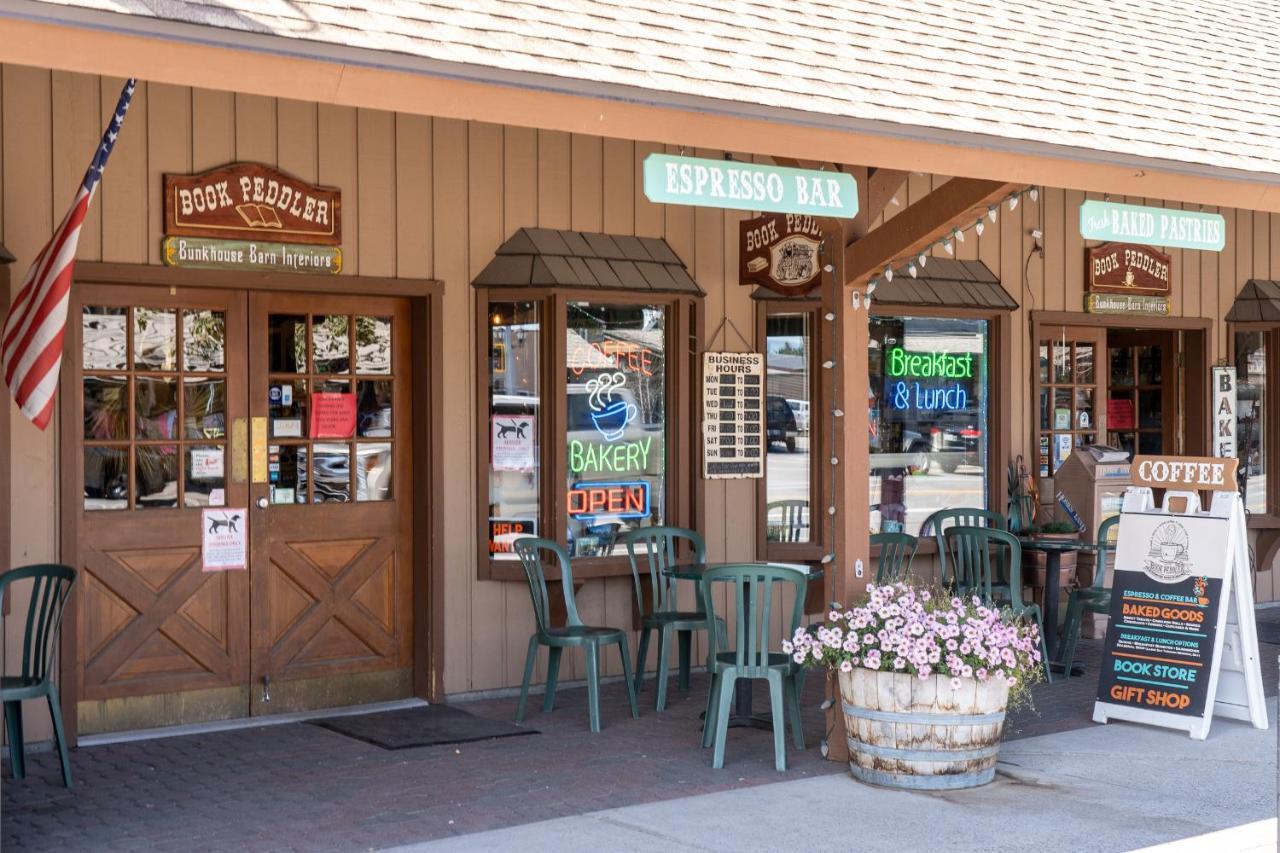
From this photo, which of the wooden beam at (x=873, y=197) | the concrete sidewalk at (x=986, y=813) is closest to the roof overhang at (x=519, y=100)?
the wooden beam at (x=873, y=197)

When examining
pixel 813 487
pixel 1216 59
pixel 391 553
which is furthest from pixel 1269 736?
pixel 391 553

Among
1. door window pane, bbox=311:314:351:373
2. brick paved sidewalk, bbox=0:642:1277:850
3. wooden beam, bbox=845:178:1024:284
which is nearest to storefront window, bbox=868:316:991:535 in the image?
brick paved sidewalk, bbox=0:642:1277:850

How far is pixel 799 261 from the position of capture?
8.70 meters

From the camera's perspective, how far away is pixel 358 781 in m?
6.13

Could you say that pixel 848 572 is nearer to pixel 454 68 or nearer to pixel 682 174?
pixel 682 174

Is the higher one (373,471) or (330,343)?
(330,343)

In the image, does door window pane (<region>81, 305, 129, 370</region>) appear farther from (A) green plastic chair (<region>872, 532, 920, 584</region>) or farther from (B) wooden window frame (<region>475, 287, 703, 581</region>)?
(A) green plastic chair (<region>872, 532, 920, 584</region>)

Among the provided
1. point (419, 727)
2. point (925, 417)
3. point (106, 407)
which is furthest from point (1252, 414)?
point (106, 407)

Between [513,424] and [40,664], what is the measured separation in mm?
2864

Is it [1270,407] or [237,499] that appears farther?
[1270,407]

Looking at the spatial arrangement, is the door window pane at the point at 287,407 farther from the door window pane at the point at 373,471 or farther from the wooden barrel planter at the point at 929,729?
the wooden barrel planter at the point at 929,729

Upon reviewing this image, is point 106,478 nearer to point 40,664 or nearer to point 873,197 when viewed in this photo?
point 40,664

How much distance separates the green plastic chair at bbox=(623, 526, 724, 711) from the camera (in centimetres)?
771

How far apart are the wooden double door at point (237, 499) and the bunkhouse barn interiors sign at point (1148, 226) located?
3.55m
